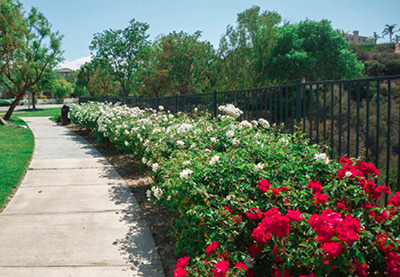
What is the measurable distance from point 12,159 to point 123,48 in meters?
13.7

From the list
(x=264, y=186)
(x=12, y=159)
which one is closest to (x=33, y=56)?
(x=12, y=159)

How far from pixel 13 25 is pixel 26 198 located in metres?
13.9

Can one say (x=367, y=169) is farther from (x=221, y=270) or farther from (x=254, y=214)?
(x=221, y=270)

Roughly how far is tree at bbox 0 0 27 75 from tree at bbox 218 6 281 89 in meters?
14.0

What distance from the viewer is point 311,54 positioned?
30266 millimetres

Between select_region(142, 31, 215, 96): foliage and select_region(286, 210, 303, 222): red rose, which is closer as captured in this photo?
select_region(286, 210, 303, 222): red rose

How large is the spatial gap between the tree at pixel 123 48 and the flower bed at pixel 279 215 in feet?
58.7

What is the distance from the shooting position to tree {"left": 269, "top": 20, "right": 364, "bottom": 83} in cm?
2873

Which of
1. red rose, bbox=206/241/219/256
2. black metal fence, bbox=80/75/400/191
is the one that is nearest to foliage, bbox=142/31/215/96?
black metal fence, bbox=80/75/400/191

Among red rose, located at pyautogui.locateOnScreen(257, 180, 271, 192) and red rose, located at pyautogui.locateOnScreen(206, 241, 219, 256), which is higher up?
red rose, located at pyautogui.locateOnScreen(257, 180, 271, 192)

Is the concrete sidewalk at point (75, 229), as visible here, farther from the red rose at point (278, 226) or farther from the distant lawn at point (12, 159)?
the red rose at point (278, 226)

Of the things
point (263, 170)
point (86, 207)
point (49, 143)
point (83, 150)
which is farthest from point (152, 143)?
point (49, 143)

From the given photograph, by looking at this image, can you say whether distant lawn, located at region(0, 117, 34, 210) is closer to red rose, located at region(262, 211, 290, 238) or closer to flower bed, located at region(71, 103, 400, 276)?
flower bed, located at region(71, 103, 400, 276)

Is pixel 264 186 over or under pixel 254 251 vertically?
over
